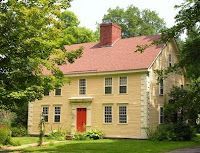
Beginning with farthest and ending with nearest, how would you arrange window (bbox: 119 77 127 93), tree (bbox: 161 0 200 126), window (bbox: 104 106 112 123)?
1. window (bbox: 104 106 112 123)
2. window (bbox: 119 77 127 93)
3. tree (bbox: 161 0 200 126)

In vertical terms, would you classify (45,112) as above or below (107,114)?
above

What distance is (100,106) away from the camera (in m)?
32.8

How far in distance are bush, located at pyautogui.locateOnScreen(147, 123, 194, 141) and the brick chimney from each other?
10212 millimetres

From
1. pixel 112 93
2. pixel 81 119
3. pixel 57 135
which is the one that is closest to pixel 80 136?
pixel 57 135

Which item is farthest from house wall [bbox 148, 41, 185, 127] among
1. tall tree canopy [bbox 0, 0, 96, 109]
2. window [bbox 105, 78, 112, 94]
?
tall tree canopy [bbox 0, 0, 96, 109]

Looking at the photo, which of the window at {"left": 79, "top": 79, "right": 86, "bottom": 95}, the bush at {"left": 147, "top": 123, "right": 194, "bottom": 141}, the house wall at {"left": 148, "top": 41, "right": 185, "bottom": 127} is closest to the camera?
the bush at {"left": 147, "top": 123, "right": 194, "bottom": 141}

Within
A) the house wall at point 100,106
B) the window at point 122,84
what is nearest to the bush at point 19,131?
the house wall at point 100,106

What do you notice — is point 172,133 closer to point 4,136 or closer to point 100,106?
point 100,106

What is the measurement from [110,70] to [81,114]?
463cm

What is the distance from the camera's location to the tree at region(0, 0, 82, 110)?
55.2 ft

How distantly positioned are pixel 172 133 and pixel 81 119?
8070mm

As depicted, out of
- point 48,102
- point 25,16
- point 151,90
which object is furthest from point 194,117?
point 25,16

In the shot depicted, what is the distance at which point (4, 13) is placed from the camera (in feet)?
55.6

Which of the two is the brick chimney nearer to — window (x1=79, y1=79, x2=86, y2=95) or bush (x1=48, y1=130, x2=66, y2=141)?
window (x1=79, y1=79, x2=86, y2=95)
